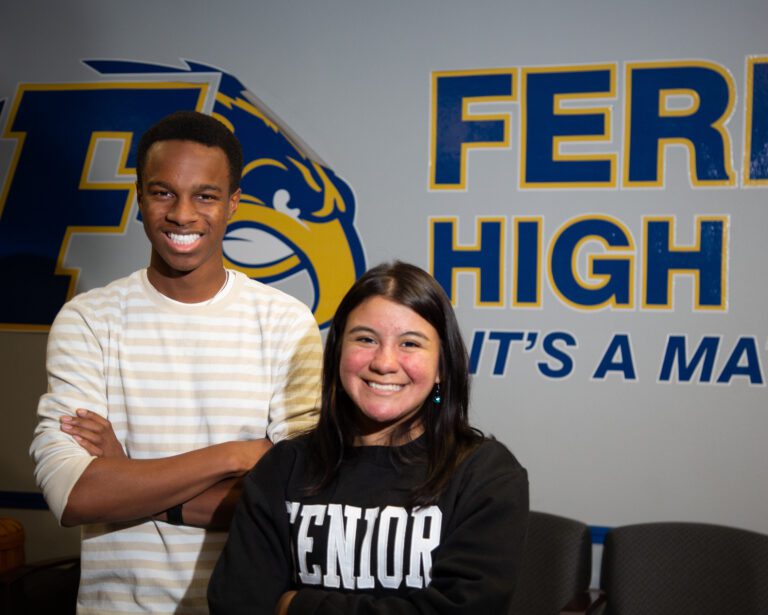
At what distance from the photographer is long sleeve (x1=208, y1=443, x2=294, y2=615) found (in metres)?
1.49

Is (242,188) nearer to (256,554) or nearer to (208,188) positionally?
(208,188)

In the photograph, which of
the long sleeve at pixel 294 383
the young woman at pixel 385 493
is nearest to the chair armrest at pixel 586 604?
the young woman at pixel 385 493

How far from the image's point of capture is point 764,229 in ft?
9.59

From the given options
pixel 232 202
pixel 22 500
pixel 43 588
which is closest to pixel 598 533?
pixel 232 202

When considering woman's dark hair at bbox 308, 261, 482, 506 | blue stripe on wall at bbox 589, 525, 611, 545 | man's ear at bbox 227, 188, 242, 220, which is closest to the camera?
woman's dark hair at bbox 308, 261, 482, 506

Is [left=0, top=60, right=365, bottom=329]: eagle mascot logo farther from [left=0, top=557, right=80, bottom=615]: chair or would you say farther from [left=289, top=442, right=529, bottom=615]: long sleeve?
[left=289, top=442, right=529, bottom=615]: long sleeve

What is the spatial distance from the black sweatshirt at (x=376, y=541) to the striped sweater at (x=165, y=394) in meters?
0.17

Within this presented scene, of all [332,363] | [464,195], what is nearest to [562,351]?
[464,195]

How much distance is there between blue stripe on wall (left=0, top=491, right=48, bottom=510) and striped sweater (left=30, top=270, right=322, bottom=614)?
1.96m

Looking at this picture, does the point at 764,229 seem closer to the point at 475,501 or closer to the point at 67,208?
the point at 475,501

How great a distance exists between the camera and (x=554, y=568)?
2.89 metres

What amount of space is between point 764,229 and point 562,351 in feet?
2.85

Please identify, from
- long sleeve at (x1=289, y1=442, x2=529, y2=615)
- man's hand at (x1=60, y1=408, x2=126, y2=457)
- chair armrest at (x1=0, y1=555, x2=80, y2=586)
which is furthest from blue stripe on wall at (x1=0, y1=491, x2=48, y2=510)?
long sleeve at (x1=289, y1=442, x2=529, y2=615)

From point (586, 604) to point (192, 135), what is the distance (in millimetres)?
2013
